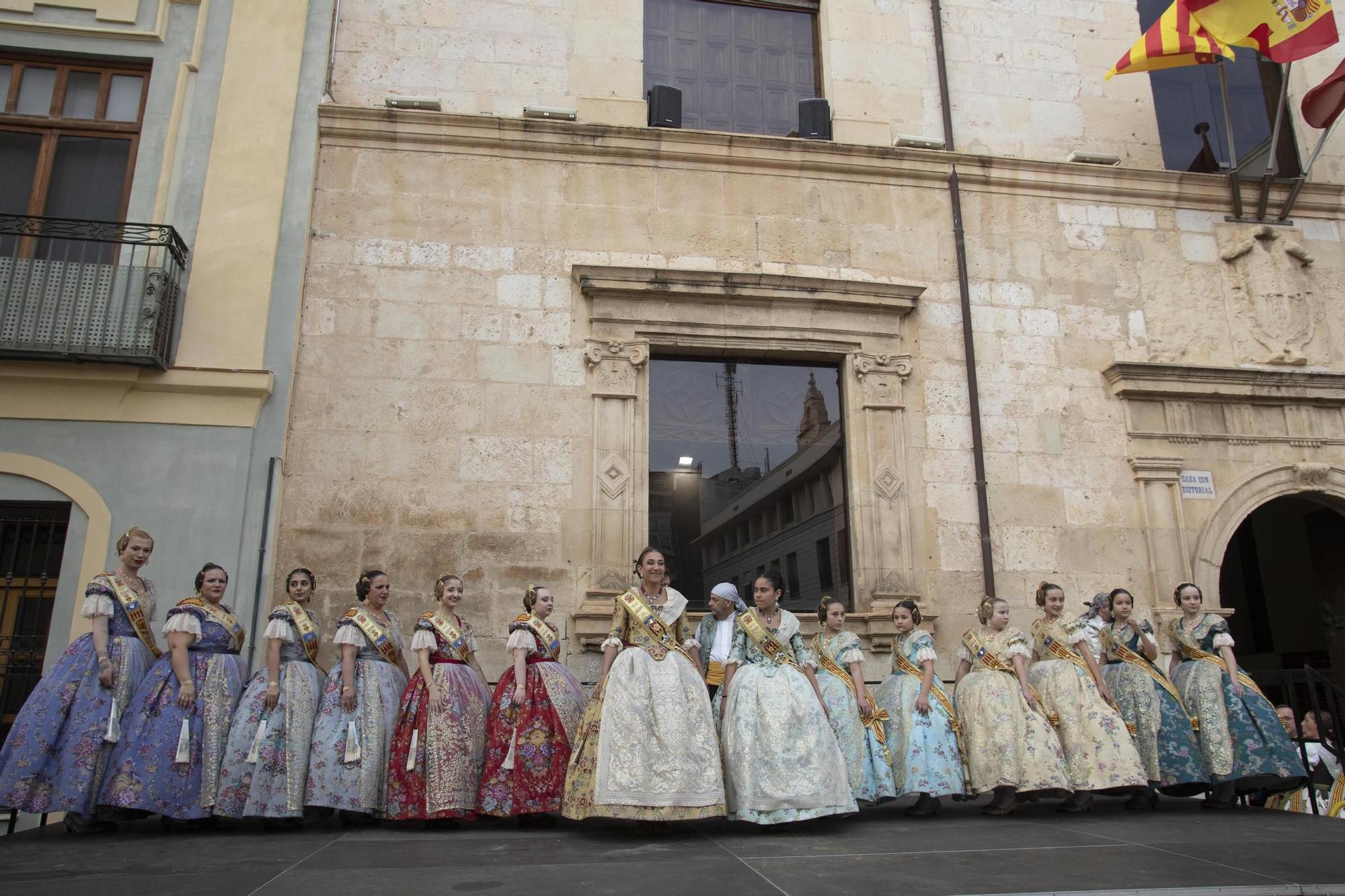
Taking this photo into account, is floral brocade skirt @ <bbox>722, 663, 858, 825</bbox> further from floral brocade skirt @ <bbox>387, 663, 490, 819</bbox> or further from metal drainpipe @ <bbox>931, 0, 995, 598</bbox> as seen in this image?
metal drainpipe @ <bbox>931, 0, 995, 598</bbox>

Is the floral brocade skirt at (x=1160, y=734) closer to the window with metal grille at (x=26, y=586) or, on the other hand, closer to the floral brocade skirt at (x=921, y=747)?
the floral brocade skirt at (x=921, y=747)

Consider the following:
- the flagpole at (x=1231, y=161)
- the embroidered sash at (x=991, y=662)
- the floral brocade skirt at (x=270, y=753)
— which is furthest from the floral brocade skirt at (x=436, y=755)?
the flagpole at (x=1231, y=161)

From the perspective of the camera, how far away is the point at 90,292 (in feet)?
26.7

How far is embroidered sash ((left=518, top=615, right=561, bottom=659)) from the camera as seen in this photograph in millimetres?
6641

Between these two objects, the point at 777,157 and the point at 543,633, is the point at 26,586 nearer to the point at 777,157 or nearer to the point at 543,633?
the point at 543,633

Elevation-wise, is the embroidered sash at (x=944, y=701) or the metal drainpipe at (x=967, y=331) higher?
the metal drainpipe at (x=967, y=331)

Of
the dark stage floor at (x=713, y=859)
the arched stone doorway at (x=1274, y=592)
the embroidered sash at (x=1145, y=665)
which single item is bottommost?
the dark stage floor at (x=713, y=859)

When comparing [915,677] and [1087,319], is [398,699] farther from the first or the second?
[1087,319]

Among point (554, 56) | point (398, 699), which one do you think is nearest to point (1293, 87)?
point (554, 56)

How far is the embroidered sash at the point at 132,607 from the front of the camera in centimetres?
644

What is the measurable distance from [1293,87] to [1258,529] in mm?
6016

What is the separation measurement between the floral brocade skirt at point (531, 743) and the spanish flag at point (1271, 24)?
29.0ft

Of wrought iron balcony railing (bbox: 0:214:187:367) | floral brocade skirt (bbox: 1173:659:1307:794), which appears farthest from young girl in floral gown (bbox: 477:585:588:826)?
floral brocade skirt (bbox: 1173:659:1307:794)

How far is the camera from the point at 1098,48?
36.1ft
